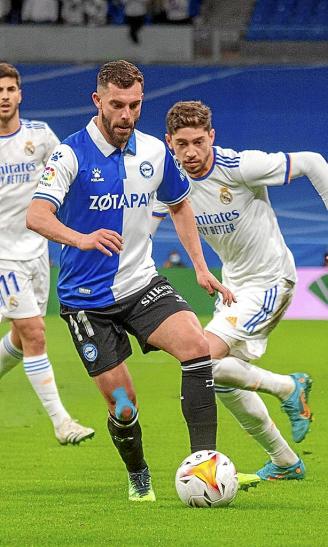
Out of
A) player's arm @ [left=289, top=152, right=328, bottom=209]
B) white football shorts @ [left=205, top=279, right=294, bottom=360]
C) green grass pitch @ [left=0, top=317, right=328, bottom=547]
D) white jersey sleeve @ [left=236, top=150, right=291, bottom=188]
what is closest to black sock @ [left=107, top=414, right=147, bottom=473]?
green grass pitch @ [left=0, top=317, right=328, bottom=547]

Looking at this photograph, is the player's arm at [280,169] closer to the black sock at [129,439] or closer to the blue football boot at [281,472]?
the blue football boot at [281,472]

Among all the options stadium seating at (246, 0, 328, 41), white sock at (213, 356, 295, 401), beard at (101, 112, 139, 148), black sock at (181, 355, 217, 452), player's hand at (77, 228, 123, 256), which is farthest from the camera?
stadium seating at (246, 0, 328, 41)

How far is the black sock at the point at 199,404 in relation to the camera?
566cm

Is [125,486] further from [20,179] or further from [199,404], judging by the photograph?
[20,179]

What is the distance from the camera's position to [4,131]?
A: 29.6 feet

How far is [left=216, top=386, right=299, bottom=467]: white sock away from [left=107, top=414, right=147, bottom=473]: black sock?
0.97 m

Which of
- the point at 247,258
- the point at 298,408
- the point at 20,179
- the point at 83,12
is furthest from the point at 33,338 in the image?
the point at 83,12

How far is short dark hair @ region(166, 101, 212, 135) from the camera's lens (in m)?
6.91

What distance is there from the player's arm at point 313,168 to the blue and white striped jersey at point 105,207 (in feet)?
4.38

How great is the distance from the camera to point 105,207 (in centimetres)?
591

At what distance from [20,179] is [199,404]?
361cm

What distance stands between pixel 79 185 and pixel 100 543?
1.81 metres

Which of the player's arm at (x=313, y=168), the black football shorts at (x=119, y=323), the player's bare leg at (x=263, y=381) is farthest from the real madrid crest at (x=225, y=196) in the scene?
the black football shorts at (x=119, y=323)

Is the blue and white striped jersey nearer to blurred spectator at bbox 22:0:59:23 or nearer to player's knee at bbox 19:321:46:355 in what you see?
player's knee at bbox 19:321:46:355
